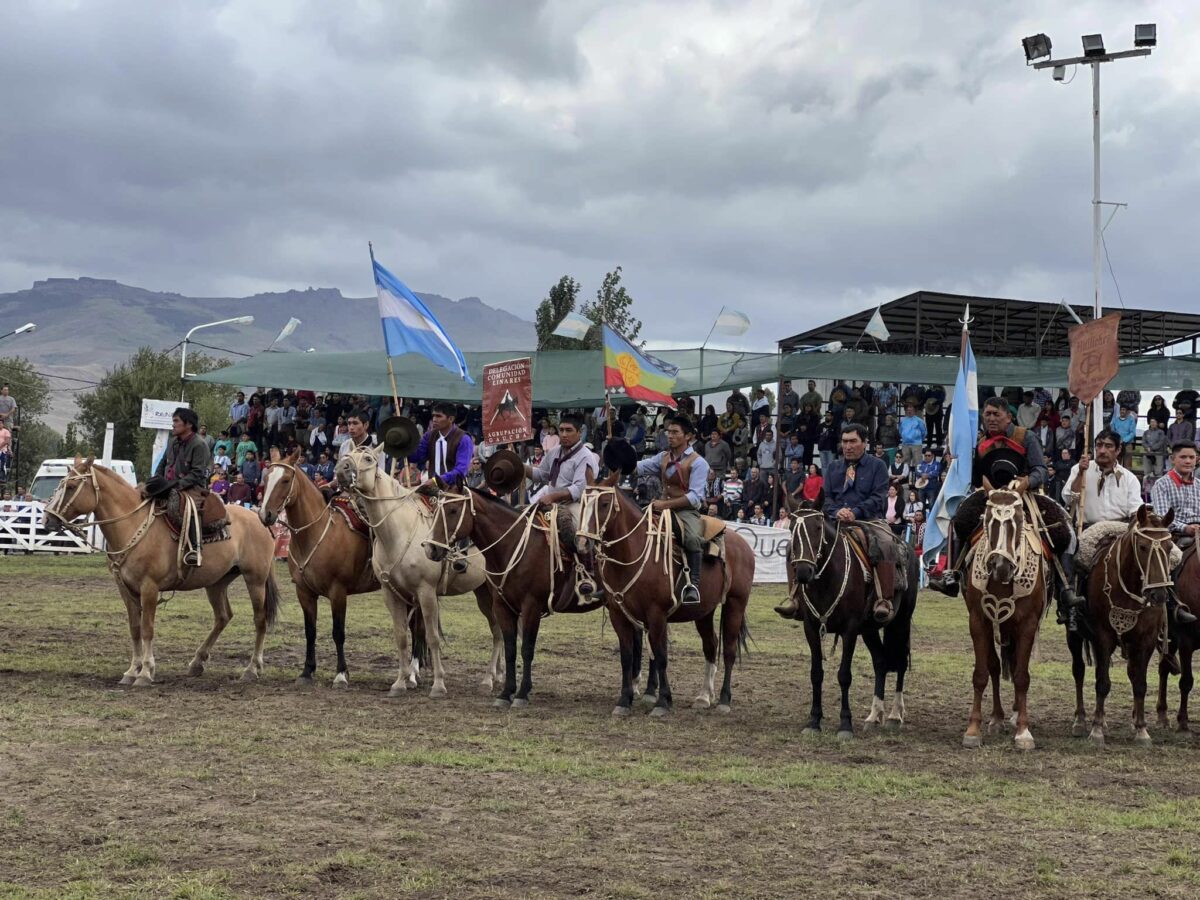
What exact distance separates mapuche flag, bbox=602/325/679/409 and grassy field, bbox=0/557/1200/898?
9.69m

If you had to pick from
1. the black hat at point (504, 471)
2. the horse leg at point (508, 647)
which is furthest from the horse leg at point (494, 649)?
the black hat at point (504, 471)

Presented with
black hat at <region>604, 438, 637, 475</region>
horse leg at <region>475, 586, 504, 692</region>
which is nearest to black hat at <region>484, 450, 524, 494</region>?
black hat at <region>604, 438, 637, 475</region>

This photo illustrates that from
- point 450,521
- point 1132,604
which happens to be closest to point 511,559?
point 450,521

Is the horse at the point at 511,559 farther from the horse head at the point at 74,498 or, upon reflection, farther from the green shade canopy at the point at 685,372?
the green shade canopy at the point at 685,372

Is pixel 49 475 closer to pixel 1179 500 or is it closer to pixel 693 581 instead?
pixel 693 581

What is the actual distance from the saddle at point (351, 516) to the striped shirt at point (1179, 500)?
8.22 meters

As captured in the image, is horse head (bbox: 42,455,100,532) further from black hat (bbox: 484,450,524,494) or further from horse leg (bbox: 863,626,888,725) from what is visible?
horse leg (bbox: 863,626,888,725)

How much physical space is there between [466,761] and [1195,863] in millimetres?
5061

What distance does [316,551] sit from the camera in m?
14.1

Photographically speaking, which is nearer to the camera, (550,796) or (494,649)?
(550,796)

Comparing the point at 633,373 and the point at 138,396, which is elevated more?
the point at 138,396

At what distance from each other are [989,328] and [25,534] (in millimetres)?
27875

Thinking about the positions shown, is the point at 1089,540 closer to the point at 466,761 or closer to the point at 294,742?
the point at 466,761

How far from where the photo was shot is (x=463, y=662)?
1631 cm
